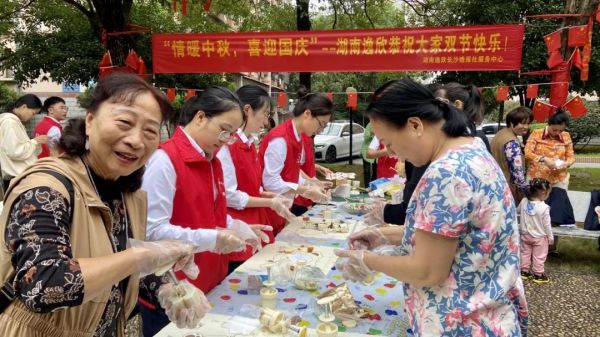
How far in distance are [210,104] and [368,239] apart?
0.90 metres

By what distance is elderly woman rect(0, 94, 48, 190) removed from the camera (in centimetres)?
478

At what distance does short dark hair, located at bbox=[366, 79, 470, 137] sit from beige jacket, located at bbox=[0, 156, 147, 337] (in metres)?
0.80

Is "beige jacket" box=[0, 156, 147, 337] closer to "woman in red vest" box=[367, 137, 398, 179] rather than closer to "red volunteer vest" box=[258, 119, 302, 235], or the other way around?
"red volunteer vest" box=[258, 119, 302, 235]

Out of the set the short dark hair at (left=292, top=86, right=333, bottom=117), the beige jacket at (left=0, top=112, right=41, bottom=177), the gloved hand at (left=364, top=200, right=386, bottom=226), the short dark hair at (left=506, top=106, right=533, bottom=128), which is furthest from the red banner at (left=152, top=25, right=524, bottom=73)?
the gloved hand at (left=364, top=200, right=386, bottom=226)

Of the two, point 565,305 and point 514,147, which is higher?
point 514,147

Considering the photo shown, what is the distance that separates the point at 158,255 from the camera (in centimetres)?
109

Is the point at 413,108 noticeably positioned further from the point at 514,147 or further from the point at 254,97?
the point at 514,147

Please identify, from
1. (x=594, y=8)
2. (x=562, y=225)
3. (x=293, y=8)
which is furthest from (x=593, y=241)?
(x=293, y=8)

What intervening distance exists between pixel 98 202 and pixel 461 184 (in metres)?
A: 0.91

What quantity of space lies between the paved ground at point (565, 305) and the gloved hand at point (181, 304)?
2764 mm

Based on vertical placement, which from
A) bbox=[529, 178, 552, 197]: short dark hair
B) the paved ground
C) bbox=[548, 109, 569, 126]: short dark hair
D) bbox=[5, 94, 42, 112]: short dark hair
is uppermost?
bbox=[5, 94, 42, 112]: short dark hair

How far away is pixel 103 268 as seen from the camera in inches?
36.5

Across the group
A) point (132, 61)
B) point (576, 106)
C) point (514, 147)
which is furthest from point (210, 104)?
point (132, 61)

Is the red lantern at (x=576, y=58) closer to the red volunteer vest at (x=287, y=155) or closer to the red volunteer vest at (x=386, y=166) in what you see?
the red volunteer vest at (x=386, y=166)
